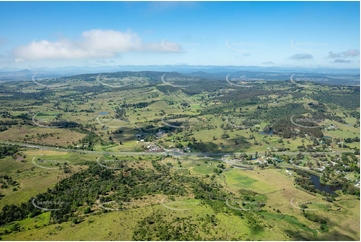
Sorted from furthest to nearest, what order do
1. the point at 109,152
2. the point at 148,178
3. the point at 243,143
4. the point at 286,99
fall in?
the point at 286,99 → the point at 243,143 → the point at 109,152 → the point at 148,178

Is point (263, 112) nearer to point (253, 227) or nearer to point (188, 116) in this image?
point (188, 116)

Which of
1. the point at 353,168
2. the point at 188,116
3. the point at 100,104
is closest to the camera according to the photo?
the point at 353,168

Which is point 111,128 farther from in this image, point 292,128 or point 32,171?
point 292,128

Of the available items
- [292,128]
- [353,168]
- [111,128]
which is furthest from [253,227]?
[111,128]

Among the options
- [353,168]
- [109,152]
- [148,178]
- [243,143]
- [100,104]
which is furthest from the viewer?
[100,104]

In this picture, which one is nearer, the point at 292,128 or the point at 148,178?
the point at 148,178

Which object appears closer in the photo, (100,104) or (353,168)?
(353,168)

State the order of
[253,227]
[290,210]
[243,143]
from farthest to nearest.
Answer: [243,143] < [290,210] < [253,227]

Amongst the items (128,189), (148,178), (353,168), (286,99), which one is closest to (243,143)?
(353,168)

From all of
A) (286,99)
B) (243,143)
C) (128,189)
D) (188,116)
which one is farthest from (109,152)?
(286,99)
